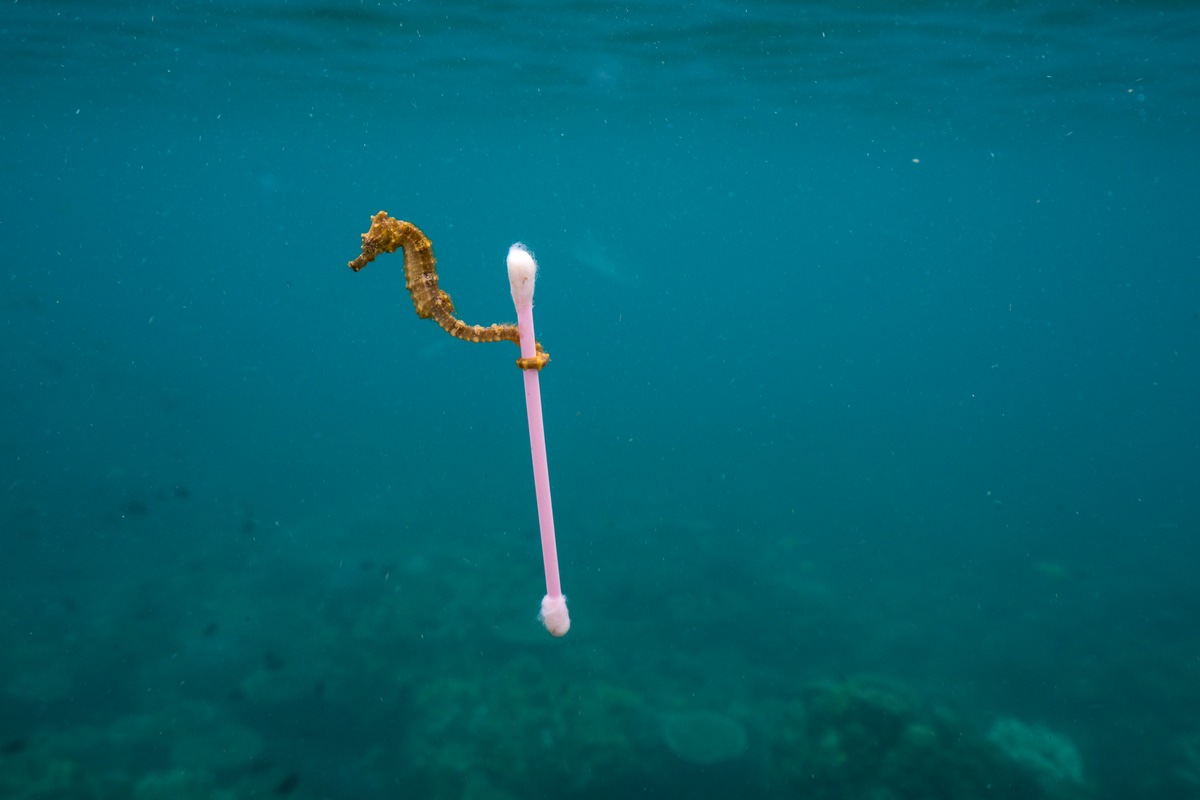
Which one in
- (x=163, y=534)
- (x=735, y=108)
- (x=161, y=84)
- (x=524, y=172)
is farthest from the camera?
(x=524, y=172)

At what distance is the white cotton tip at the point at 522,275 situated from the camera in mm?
2004

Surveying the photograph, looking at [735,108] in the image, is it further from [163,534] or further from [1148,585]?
[163,534]

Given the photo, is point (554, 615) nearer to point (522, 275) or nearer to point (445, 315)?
point (445, 315)

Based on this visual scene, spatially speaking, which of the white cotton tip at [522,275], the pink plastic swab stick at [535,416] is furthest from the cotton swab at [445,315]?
the white cotton tip at [522,275]

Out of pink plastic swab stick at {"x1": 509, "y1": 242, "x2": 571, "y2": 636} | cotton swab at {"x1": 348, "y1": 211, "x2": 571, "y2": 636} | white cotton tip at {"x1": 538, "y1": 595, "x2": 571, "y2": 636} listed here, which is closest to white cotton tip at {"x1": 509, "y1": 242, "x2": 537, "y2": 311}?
pink plastic swab stick at {"x1": 509, "y1": 242, "x2": 571, "y2": 636}

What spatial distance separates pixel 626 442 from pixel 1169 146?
954 inches

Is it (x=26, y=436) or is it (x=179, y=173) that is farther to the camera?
(x=179, y=173)

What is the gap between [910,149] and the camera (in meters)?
32.7

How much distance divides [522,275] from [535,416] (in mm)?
516

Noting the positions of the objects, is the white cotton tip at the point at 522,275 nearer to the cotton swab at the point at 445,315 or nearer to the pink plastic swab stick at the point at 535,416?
the pink plastic swab stick at the point at 535,416

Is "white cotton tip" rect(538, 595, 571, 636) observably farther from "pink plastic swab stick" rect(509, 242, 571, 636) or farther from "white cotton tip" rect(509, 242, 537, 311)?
"white cotton tip" rect(509, 242, 537, 311)

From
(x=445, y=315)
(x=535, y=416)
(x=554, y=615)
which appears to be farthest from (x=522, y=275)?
(x=554, y=615)

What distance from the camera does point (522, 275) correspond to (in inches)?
79.6

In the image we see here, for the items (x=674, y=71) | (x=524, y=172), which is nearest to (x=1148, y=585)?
(x=674, y=71)
